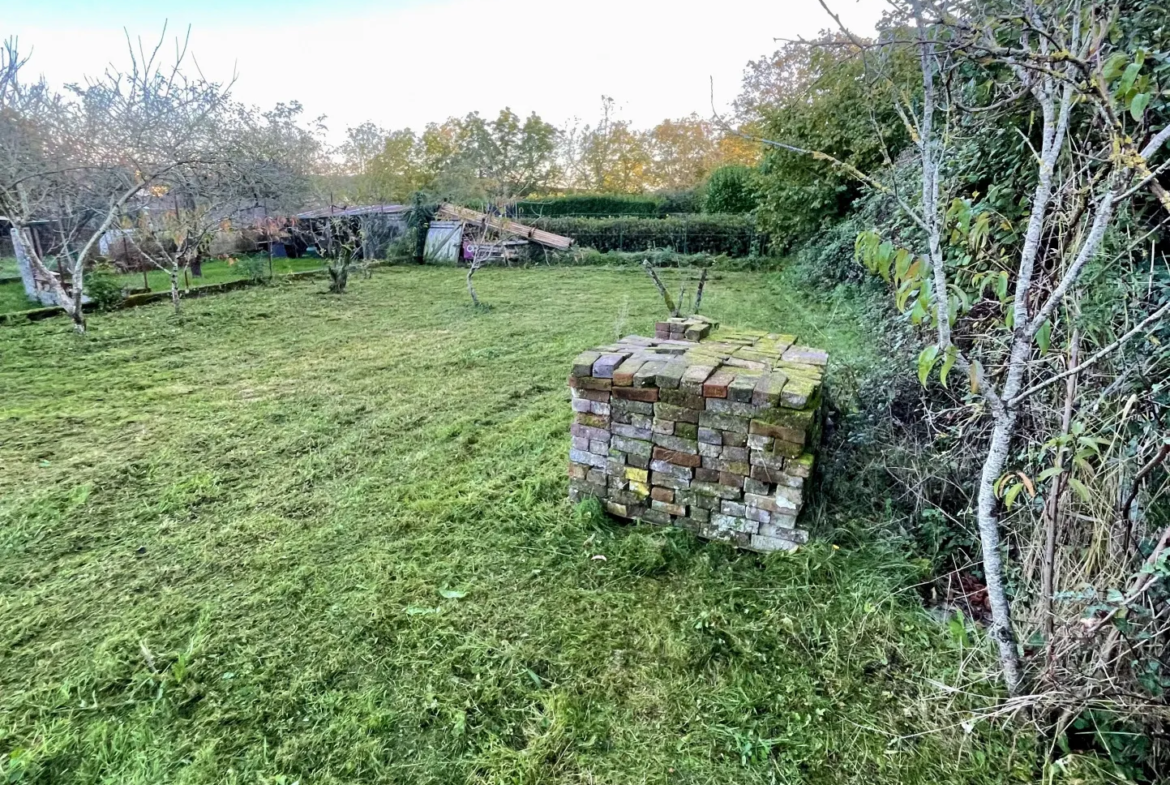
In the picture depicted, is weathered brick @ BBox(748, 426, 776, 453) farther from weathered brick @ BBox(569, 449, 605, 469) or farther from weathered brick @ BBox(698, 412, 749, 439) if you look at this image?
weathered brick @ BBox(569, 449, 605, 469)

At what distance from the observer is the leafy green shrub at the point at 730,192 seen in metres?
16.1

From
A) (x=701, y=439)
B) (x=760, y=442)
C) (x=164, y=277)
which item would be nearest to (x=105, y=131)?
(x=164, y=277)

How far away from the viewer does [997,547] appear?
1.39 meters

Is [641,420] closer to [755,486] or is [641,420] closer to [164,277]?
[755,486]

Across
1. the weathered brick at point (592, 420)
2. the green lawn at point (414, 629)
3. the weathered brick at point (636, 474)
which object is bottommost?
the green lawn at point (414, 629)

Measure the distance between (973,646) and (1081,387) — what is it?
88cm

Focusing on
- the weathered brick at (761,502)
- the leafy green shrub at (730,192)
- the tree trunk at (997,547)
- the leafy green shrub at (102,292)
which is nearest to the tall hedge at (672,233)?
the leafy green shrub at (730,192)

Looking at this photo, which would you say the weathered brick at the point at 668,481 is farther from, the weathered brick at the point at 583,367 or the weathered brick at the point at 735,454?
the weathered brick at the point at 583,367

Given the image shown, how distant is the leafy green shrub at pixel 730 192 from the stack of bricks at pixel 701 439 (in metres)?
15.0

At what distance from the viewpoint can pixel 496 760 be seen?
1.50 metres

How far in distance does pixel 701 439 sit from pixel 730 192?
15.8 m

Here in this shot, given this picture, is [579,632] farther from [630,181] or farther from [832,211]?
[630,181]

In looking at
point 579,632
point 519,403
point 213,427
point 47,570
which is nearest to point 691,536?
point 579,632

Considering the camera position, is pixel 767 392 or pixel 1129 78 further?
pixel 767 392
